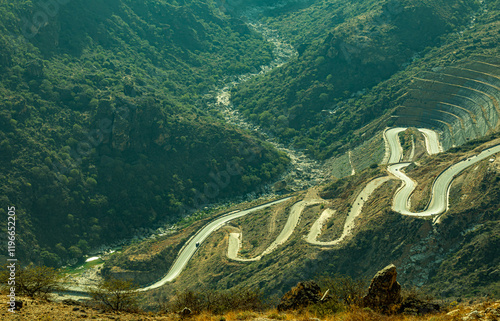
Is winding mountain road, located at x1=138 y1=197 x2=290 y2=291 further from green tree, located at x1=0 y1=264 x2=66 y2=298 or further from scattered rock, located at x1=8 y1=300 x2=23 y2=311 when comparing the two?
scattered rock, located at x1=8 y1=300 x2=23 y2=311

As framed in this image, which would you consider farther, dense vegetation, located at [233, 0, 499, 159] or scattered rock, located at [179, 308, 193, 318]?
dense vegetation, located at [233, 0, 499, 159]

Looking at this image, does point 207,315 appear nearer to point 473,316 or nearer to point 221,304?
point 221,304

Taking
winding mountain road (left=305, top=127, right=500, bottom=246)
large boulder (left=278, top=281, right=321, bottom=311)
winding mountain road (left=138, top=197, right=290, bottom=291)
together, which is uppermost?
large boulder (left=278, top=281, right=321, bottom=311)

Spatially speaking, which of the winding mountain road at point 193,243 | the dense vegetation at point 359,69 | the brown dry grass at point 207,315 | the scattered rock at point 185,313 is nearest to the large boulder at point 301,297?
the brown dry grass at point 207,315

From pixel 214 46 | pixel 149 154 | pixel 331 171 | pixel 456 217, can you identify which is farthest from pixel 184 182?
pixel 214 46

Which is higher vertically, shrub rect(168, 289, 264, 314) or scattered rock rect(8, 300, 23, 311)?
scattered rock rect(8, 300, 23, 311)

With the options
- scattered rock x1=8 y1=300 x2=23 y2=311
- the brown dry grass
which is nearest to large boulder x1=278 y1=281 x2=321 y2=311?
the brown dry grass

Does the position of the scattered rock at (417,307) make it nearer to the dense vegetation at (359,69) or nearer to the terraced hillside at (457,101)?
the terraced hillside at (457,101)
